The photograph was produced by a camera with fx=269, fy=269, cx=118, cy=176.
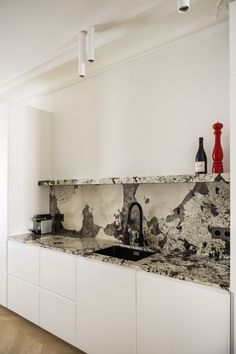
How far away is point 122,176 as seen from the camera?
2525 millimetres

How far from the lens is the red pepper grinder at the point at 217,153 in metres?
1.82

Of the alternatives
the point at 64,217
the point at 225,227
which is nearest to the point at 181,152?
the point at 225,227

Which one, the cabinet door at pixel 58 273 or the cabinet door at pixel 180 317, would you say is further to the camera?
the cabinet door at pixel 58 273

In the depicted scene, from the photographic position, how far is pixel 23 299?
8.51ft

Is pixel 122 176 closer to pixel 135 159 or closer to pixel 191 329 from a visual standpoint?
pixel 135 159

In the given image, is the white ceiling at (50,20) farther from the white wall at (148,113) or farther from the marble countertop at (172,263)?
the marble countertop at (172,263)

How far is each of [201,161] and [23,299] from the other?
2.09m

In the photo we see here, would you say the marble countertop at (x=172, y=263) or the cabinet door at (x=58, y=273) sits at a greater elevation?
the marble countertop at (x=172, y=263)

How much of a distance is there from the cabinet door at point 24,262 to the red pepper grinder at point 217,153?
5.58 ft

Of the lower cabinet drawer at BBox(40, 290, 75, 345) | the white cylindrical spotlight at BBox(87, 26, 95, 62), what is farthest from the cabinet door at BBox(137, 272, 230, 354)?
the white cylindrical spotlight at BBox(87, 26, 95, 62)

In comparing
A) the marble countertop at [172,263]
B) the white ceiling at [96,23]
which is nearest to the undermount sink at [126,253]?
the marble countertop at [172,263]

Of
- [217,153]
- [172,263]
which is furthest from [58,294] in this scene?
[217,153]

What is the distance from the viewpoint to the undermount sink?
2193mm

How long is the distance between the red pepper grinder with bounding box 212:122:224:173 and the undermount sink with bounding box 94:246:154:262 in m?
0.84
